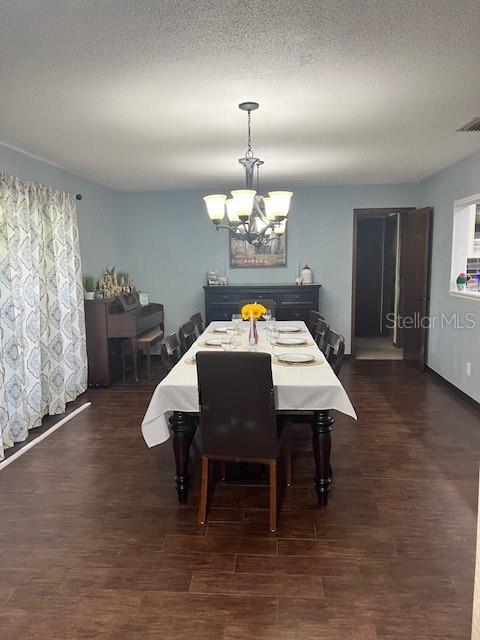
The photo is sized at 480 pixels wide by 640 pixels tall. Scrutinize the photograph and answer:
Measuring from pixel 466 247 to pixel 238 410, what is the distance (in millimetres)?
3695

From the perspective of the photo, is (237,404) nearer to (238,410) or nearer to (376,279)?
(238,410)

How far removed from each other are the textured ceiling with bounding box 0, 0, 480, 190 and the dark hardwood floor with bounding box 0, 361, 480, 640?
2379 mm

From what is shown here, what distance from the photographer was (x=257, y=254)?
6.62 m

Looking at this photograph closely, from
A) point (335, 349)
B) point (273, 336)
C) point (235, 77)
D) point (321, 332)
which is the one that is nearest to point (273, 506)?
point (335, 349)

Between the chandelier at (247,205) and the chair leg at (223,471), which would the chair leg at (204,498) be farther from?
the chandelier at (247,205)

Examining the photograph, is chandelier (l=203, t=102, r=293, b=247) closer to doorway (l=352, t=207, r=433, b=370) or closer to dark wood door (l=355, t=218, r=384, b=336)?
doorway (l=352, t=207, r=433, b=370)

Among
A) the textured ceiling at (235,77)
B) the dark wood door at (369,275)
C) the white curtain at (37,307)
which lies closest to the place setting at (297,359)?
the textured ceiling at (235,77)

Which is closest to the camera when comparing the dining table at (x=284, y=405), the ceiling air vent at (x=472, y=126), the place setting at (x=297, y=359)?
the dining table at (x=284, y=405)

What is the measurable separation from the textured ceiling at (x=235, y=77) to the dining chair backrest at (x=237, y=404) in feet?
4.73

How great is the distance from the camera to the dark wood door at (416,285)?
5727 mm

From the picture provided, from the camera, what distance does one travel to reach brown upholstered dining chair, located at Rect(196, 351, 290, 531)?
2375 mm

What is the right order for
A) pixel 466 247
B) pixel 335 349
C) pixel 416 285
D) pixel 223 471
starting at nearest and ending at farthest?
1. pixel 223 471
2. pixel 335 349
3. pixel 466 247
4. pixel 416 285

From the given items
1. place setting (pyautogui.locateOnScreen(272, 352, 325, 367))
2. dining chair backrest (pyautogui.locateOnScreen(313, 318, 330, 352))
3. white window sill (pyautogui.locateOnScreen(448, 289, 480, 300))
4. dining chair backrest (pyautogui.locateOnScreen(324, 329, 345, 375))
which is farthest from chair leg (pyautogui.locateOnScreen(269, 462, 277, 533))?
white window sill (pyautogui.locateOnScreen(448, 289, 480, 300))

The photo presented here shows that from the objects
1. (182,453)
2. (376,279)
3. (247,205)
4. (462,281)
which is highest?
(247,205)
